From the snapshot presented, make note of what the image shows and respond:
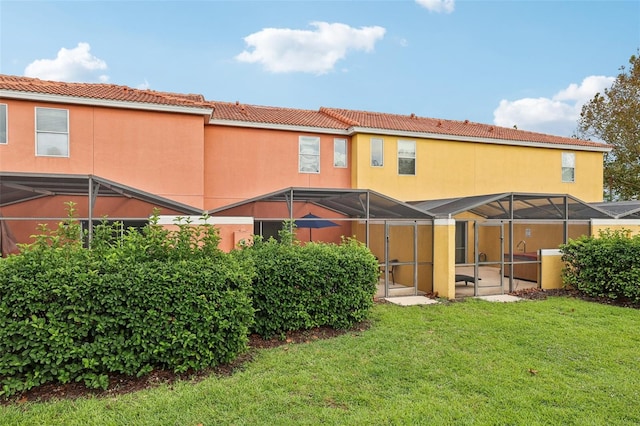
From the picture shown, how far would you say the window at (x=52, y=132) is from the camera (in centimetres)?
1139

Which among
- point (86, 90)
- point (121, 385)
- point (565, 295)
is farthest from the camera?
point (86, 90)

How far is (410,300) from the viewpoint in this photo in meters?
10.6

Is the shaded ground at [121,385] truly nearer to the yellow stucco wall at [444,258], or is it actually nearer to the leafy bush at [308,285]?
the leafy bush at [308,285]

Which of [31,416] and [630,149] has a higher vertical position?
[630,149]

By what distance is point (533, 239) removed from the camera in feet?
47.4

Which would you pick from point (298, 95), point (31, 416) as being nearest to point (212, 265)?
point (31, 416)

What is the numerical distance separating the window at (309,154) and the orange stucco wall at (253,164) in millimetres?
142

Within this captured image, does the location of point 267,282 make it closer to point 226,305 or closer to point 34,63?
point 226,305

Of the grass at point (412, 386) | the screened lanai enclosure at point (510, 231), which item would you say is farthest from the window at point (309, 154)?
the grass at point (412, 386)

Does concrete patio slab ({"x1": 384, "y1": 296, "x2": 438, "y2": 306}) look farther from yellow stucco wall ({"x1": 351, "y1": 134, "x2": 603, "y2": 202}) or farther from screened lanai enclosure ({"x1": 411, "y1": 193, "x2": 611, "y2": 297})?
yellow stucco wall ({"x1": 351, "y1": 134, "x2": 603, "y2": 202})

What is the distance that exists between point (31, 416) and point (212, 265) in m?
2.48

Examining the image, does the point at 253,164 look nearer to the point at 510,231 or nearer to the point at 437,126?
the point at 437,126

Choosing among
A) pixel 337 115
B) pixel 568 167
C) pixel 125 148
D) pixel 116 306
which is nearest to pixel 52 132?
pixel 125 148

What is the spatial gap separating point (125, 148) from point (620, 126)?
2843cm
